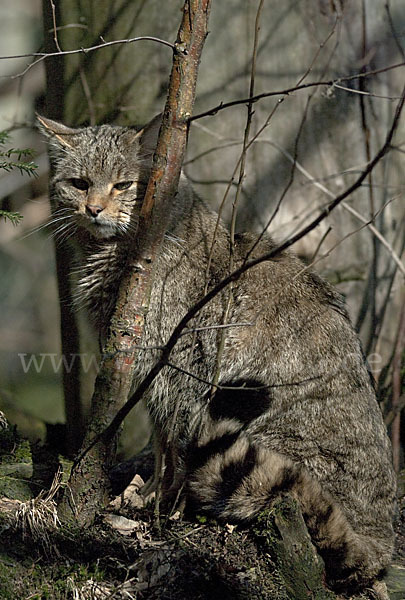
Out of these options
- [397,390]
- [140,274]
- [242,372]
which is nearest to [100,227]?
[140,274]

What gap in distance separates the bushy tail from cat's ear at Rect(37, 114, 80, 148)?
1.74 metres

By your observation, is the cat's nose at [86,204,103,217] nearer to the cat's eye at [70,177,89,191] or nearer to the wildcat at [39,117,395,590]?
the wildcat at [39,117,395,590]

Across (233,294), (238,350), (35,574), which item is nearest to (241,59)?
(233,294)

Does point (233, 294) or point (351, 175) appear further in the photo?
point (351, 175)

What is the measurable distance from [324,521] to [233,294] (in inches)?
46.0

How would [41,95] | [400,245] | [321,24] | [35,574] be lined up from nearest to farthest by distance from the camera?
[35,574], [321,24], [400,245], [41,95]

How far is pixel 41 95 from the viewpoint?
6.18 meters

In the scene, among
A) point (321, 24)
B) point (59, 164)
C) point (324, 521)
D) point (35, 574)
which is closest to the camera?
point (35, 574)

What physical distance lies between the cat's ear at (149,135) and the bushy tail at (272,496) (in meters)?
1.54

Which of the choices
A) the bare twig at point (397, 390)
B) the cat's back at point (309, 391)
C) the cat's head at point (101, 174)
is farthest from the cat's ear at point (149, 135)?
the bare twig at point (397, 390)

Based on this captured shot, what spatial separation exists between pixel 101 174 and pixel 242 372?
124 cm

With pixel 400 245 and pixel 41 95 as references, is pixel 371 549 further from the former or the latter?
pixel 41 95

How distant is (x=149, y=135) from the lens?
11.2 feet

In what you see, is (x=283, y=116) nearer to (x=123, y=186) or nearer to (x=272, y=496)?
(x=123, y=186)
